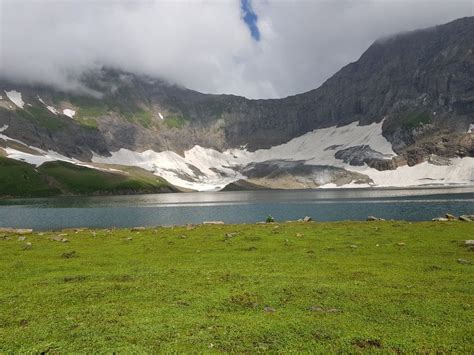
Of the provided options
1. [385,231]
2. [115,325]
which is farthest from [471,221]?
[115,325]

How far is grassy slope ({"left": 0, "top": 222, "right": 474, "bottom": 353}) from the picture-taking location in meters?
15.6

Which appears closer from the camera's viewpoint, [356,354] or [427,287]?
[356,354]

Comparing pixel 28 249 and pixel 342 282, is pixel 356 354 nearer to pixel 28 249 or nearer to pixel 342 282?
pixel 342 282

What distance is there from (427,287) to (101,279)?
59.8ft

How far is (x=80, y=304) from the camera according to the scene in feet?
67.6

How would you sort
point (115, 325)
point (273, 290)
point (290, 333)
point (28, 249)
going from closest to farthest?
point (290, 333) < point (115, 325) < point (273, 290) < point (28, 249)

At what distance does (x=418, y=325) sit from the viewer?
1695 cm

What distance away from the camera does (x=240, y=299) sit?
20.4 m

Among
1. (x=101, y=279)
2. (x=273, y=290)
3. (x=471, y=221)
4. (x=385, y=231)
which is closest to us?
(x=273, y=290)

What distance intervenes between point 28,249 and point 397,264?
30.9 meters

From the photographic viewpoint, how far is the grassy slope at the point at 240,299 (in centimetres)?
1564

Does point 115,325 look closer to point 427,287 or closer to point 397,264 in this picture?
point 427,287

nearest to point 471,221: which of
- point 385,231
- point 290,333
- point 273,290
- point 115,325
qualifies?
point 385,231

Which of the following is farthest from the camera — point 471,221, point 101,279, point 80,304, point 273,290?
point 471,221
